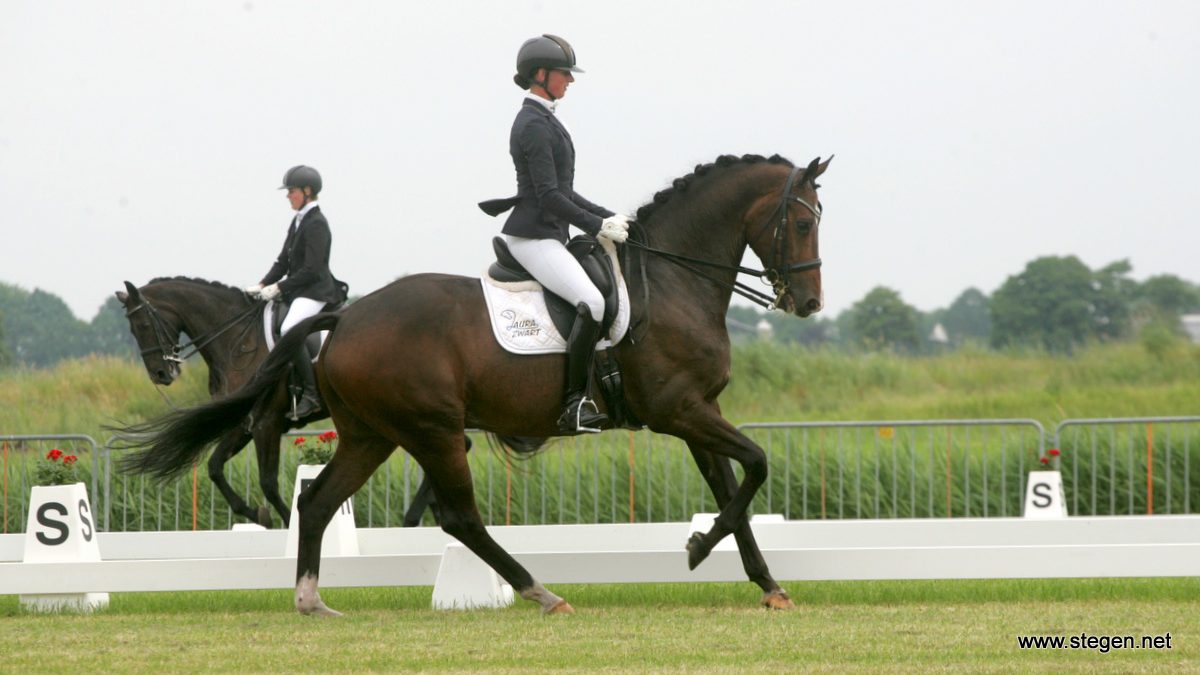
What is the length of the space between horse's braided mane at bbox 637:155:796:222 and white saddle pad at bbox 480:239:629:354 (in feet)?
1.65

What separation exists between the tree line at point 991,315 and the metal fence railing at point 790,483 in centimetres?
1981

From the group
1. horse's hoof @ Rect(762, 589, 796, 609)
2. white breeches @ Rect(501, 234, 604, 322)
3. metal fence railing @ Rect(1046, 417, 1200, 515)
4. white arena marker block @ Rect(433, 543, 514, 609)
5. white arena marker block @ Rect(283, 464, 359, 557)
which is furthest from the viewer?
metal fence railing @ Rect(1046, 417, 1200, 515)

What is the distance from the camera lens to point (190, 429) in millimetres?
7695

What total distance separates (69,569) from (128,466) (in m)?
0.59

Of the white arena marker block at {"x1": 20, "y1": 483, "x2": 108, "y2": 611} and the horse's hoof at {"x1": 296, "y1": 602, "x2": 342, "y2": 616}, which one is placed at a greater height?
the white arena marker block at {"x1": 20, "y1": 483, "x2": 108, "y2": 611}

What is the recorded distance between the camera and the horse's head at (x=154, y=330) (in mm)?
10711

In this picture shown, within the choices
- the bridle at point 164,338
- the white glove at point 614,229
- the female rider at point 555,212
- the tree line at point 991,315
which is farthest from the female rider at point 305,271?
the tree line at point 991,315

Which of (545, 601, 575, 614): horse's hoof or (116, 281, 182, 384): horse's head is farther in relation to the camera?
(116, 281, 182, 384): horse's head

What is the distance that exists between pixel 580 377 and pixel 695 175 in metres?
1.15

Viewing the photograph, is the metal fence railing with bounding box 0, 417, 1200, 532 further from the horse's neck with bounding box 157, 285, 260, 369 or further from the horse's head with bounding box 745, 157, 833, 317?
the horse's head with bounding box 745, 157, 833, 317

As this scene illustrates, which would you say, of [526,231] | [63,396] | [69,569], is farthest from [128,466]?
[63,396]

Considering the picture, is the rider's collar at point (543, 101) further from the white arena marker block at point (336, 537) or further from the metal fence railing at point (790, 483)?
the metal fence railing at point (790, 483)

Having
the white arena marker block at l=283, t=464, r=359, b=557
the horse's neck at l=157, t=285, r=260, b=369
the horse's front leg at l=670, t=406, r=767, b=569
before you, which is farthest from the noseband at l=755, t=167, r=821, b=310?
the horse's neck at l=157, t=285, r=260, b=369

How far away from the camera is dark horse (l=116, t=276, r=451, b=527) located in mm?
10383
